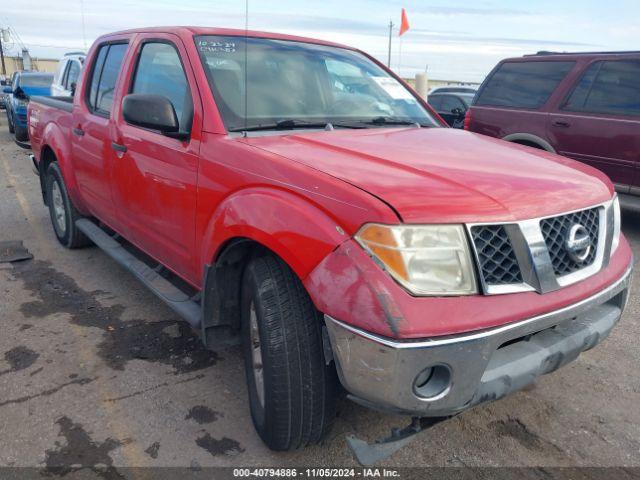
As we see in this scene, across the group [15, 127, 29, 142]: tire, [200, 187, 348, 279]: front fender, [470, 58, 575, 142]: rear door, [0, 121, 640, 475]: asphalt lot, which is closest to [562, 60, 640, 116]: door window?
[470, 58, 575, 142]: rear door

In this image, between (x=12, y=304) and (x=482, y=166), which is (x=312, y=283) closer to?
(x=482, y=166)

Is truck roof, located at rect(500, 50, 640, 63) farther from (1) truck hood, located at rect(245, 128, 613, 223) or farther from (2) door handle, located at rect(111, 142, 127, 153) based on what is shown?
(2) door handle, located at rect(111, 142, 127, 153)

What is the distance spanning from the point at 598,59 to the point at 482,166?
4.88 m

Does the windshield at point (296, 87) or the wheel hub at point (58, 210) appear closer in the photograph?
the windshield at point (296, 87)

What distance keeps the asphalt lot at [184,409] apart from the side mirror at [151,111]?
1.40 meters

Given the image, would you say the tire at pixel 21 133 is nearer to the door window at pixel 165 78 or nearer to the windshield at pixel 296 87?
the door window at pixel 165 78

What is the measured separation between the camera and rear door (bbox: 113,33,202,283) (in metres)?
2.96

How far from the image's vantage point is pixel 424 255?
6.40ft

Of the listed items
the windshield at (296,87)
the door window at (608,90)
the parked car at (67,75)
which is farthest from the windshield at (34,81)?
the windshield at (296,87)

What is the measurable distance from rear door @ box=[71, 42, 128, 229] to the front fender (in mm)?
1701

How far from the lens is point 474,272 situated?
6.48ft

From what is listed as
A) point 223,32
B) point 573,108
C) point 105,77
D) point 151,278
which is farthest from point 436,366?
point 573,108

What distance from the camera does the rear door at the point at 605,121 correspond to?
19.5ft

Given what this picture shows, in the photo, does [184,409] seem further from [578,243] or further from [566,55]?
[566,55]
